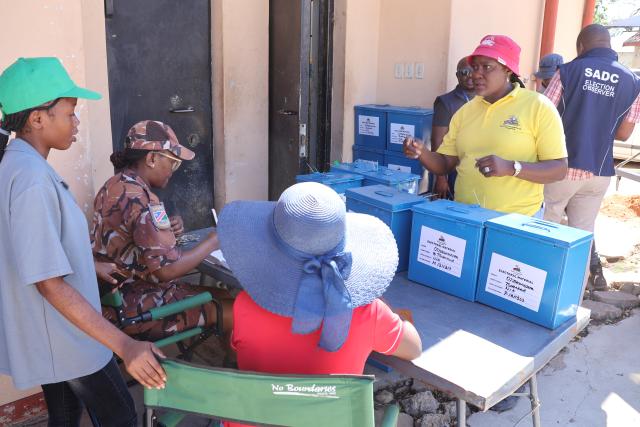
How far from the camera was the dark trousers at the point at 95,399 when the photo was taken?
1.71 metres

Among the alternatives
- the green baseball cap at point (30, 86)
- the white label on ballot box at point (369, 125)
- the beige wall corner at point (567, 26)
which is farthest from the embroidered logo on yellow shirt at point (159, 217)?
the beige wall corner at point (567, 26)

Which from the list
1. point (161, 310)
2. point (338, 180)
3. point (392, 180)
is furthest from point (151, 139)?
point (392, 180)

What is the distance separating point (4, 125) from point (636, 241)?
19.4ft

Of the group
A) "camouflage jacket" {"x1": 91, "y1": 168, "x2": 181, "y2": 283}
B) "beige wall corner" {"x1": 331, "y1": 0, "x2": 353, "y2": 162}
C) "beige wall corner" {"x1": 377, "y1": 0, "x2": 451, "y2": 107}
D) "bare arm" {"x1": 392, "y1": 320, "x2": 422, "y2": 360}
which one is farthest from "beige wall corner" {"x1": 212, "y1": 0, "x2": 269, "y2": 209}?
"bare arm" {"x1": 392, "y1": 320, "x2": 422, "y2": 360}

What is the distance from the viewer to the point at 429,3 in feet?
14.4

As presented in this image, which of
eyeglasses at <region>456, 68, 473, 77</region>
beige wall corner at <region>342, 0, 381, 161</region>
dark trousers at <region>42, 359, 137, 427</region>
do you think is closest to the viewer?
dark trousers at <region>42, 359, 137, 427</region>

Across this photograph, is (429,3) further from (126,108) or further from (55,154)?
(55,154)

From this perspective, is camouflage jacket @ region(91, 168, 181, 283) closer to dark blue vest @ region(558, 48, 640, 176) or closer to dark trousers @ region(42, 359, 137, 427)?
dark trousers @ region(42, 359, 137, 427)

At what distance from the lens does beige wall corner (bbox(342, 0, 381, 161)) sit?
450 cm

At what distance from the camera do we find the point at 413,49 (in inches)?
180

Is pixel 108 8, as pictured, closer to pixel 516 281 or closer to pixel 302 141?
pixel 302 141

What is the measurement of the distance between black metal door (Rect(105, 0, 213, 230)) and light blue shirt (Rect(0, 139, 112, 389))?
2083 millimetres

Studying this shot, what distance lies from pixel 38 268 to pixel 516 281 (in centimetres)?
151

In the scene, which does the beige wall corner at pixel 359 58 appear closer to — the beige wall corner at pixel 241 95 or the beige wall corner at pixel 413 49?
the beige wall corner at pixel 413 49
